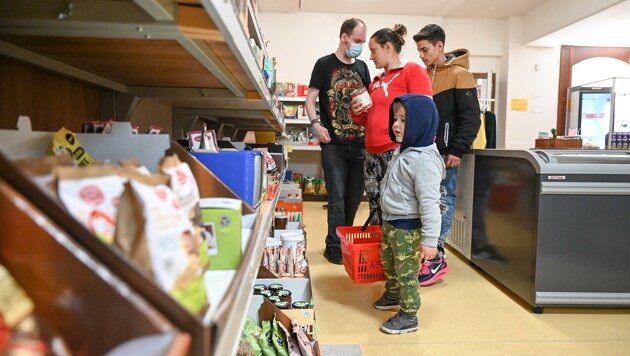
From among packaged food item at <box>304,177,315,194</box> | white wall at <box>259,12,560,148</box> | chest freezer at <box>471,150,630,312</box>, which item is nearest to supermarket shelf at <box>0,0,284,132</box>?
chest freezer at <box>471,150,630,312</box>

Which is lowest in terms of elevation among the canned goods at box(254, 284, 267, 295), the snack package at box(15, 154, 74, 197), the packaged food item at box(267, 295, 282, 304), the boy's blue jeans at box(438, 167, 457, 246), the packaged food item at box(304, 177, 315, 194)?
the packaged food item at box(304, 177, 315, 194)

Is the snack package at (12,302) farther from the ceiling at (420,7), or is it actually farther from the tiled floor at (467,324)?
the ceiling at (420,7)

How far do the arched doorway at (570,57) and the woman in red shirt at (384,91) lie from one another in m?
5.54

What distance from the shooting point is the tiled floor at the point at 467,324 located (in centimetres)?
217

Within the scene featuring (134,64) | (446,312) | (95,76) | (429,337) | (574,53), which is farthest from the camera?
(574,53)

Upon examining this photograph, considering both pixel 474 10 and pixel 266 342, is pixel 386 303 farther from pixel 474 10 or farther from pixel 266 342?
pixel 474 10

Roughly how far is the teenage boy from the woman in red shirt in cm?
40

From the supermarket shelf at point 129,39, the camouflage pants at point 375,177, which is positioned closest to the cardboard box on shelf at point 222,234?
the supermarket shelf at point 129,39

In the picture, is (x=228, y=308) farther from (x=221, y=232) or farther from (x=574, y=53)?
(x=574, y=53)

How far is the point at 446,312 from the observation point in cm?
262

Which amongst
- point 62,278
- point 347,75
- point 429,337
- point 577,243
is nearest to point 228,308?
point 62,278

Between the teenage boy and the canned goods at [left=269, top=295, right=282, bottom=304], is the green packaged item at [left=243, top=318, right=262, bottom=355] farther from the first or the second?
the teenage boy

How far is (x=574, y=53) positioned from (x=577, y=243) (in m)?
5.86

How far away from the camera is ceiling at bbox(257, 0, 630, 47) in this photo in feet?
21.3
